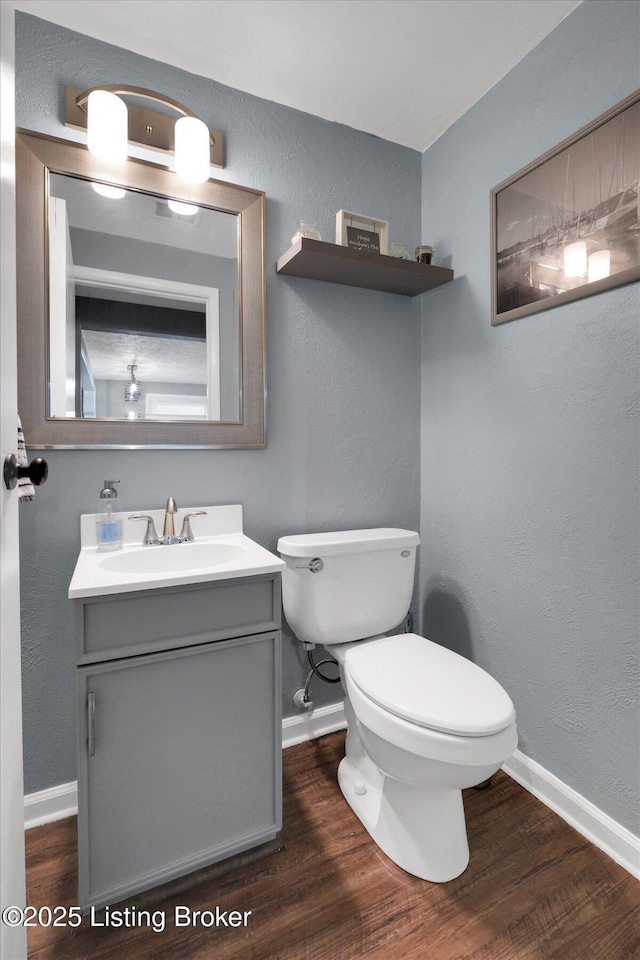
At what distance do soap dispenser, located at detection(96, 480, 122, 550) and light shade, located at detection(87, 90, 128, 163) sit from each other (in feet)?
3.10

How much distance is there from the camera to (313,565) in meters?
1.54

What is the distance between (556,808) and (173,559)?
4.56 ft

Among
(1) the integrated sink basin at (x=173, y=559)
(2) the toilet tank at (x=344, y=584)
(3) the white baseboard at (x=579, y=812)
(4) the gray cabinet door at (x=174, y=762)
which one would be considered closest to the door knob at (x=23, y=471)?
(1) the integrated sink basin at (x=173, y=559)

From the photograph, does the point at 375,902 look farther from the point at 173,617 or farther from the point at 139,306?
the point at 139,306

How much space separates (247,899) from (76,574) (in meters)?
0.91

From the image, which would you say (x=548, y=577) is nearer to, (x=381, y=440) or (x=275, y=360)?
(x=381, y=440)

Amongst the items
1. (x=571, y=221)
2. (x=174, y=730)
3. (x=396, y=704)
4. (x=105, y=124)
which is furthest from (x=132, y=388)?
(x=571, y=221)

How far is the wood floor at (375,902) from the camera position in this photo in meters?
1.08

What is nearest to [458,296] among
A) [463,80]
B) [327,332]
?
[327,332]

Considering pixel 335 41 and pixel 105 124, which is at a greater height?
pixel 335 41

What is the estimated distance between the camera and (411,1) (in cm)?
135

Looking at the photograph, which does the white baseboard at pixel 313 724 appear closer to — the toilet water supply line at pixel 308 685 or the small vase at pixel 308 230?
the toilet water supply line at pixel 308 685

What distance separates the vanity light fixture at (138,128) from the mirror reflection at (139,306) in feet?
0.37

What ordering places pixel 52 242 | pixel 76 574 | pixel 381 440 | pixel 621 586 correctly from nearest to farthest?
pixel 76 574 < pixel 621 586 < pixel 52 242 < pixel 381 440
